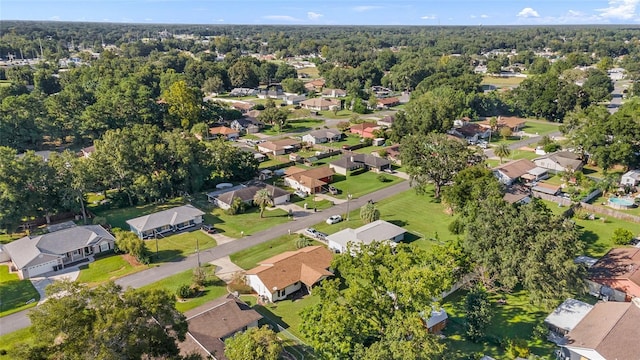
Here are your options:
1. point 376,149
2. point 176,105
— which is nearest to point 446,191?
point 376,149

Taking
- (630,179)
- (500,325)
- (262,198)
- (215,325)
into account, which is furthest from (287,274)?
(630,179)

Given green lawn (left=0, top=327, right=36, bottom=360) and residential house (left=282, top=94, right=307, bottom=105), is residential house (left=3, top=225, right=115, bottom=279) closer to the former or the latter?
green lawn (left=0, top=327, right=36, bottom=360)

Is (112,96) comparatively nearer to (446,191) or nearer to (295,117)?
(295,117)

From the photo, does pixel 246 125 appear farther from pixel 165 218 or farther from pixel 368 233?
pixel 368 233

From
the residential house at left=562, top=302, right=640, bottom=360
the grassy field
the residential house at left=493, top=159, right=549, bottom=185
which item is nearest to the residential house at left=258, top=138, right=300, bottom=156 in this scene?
the residential house at left=493, top=159, right=549, bottom=185

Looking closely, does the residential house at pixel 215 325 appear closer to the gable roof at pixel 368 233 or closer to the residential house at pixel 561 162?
the gable roof at pixel 368 233

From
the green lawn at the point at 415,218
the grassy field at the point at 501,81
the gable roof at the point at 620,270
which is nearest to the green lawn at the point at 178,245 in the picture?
the green lawn at the point at 415,218

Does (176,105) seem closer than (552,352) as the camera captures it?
No
